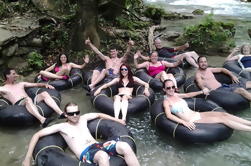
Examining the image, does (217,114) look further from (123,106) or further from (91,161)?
(91,161)

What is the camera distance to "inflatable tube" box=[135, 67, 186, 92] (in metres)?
7.66

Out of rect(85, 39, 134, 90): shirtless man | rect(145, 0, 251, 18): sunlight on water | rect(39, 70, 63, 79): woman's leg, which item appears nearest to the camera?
rect(85, 39, 134, 90): shirtless man

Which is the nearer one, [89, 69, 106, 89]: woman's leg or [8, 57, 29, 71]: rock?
[89, 69, 106, 89]: woman's leg

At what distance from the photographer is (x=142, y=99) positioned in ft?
21.4

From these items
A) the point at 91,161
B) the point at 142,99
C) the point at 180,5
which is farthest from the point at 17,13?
the point at 180,5

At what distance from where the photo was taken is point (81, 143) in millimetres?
4730

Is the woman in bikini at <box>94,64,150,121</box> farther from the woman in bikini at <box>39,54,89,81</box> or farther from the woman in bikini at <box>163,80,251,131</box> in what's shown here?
the woman in bikini at <box>39,54,89,81</box>

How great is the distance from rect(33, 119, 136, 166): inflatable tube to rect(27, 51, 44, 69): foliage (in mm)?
4401

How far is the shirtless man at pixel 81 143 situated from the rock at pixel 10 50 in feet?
15.2

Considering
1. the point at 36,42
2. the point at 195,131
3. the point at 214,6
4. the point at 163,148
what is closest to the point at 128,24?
the point at 36,42

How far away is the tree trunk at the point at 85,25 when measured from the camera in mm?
9531

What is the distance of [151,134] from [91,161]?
1848mm

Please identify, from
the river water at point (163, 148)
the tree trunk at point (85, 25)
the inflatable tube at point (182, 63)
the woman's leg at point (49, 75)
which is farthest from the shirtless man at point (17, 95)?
the inflatable tube at point (182, 63)

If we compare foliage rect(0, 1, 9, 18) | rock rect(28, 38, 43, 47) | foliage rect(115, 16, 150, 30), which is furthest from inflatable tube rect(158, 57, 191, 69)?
foliage rect(0, 1, 9, 18)
